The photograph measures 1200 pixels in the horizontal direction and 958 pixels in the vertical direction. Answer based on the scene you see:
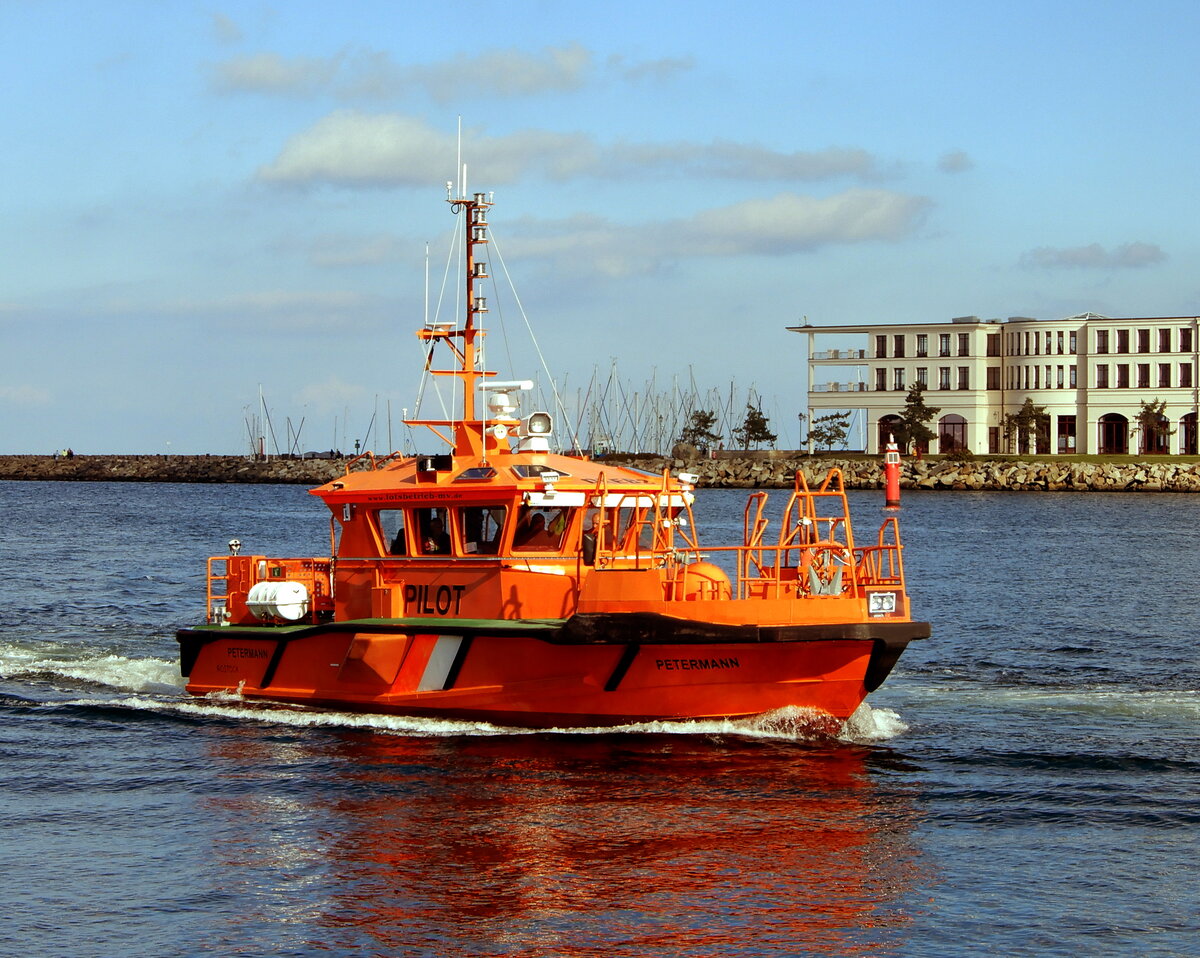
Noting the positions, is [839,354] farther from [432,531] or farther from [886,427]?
[432,531]

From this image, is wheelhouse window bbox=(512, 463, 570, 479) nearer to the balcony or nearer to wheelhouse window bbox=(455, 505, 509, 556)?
wheelhouse window bbox=(455, 505, 509, 556)

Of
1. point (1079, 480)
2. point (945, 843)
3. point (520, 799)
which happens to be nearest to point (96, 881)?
point (520, 799)

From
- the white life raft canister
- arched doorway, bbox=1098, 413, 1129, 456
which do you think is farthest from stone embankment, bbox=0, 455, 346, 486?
the white life raft canister

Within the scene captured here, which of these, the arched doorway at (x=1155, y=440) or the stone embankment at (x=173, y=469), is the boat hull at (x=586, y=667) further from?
the stone embankment at (x=173, y=469)

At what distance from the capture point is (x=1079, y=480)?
8406 centimetres

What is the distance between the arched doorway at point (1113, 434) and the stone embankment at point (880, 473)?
228 inches

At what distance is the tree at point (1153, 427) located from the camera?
87438mm

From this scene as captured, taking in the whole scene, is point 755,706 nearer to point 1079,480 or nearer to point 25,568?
point 25,568

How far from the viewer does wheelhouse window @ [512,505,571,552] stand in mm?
15750

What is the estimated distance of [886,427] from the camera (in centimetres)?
9312

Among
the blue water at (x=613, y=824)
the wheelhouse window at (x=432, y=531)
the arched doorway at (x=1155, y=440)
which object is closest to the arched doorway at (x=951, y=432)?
the arched doorway at (x=1155, y=440)

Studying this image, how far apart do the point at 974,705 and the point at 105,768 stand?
9839 mm

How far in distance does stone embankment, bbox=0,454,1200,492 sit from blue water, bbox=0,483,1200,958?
55.5 metres

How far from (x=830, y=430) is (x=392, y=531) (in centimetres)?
7976
